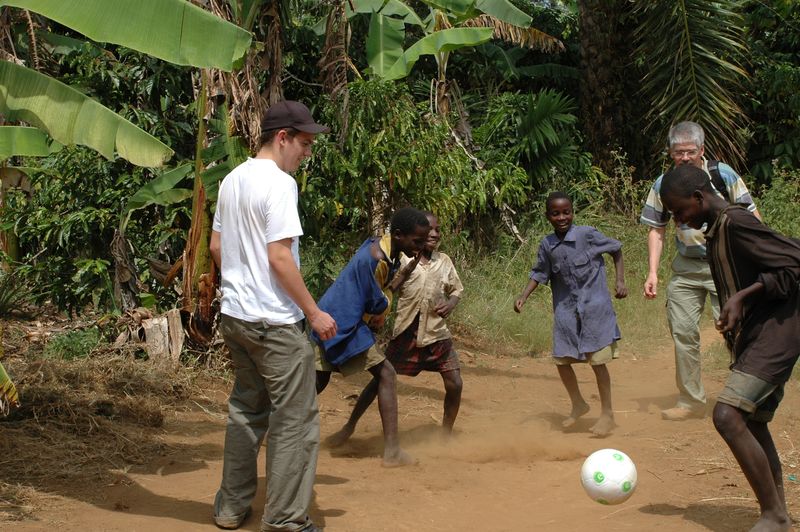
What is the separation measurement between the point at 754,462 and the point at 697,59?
8886 mm

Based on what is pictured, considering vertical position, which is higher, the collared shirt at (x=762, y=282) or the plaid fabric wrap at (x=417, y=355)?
the collared shirt at (x=762, y=282)

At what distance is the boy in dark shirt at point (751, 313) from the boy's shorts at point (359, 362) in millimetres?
2136

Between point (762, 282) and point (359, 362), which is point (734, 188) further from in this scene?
point (359, 362)

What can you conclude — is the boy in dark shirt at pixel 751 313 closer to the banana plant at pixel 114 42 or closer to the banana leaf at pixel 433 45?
the banana plant at pixel 114 42

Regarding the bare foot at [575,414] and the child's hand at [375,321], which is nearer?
the child's hand at [375,321]

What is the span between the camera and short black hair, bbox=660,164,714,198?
185 inches

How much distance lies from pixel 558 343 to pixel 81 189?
433cm

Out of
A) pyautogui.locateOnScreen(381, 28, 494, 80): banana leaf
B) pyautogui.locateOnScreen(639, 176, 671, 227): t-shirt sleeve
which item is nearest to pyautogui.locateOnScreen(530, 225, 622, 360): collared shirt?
pyautogui.locateOnScreen(639, 176, 671, 227): t-shirt sleeve

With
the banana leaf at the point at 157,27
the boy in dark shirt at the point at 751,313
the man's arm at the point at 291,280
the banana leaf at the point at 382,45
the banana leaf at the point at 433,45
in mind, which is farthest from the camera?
the banana leaf at the point at 382,45

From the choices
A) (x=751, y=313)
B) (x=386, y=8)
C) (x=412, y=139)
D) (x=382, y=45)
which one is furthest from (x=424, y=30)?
(x=751, y=313)

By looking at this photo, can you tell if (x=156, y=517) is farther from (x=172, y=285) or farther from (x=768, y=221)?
(x=768, y=221)

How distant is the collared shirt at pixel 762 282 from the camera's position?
4.48 metres

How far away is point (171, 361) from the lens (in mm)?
7672

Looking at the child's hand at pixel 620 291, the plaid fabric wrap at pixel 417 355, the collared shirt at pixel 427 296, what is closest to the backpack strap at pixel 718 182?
the child's hand at pixel 620 291
